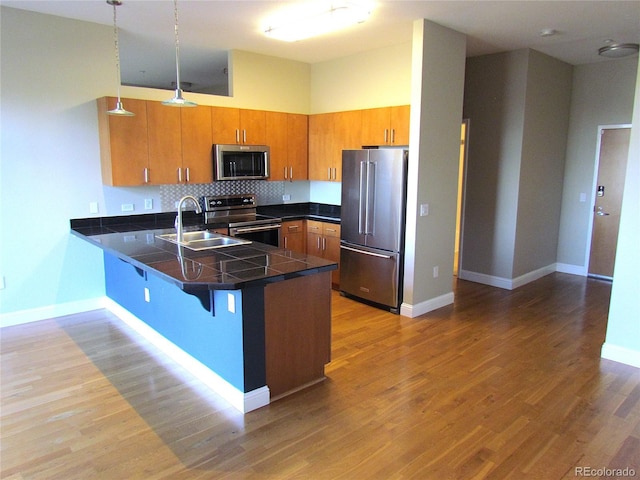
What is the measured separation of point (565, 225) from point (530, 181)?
4.30 feet

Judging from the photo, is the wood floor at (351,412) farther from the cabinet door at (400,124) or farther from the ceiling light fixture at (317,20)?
the ceiling light fixture at (317,20)

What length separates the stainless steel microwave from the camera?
5039 millimetres

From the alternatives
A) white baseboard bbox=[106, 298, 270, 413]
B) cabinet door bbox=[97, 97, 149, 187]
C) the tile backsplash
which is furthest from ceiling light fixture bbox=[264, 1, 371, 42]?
white baseboard bbox=[106, 298, 270, 413]

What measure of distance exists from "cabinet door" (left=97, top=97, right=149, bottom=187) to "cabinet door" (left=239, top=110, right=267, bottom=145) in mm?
1148

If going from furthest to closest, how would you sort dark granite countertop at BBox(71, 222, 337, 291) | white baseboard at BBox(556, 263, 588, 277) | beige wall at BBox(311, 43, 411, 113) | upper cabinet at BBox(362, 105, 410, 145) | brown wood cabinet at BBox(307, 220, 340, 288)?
white baseboard at BBox(556, 263, 588, 277) → brown wood cabinet at BBox(307, 220, 340, 288) → beige wall at BBox(311, 43, 411, 113) → upper cabinet at BBox(362, 105, 410, 145) → dark granite countertop at BBox(71, 222, 337, 291)

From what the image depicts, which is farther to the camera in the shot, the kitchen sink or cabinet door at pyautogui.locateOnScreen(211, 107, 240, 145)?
cabinet door at pyautogui.locateOnScreen(211, 107, 240, 145)

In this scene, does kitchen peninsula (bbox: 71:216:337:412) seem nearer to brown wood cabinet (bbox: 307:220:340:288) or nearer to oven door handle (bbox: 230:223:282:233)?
oven door handle (bbox: 230:223:282:233)

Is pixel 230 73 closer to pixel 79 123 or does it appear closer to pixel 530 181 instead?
pixel 79 123

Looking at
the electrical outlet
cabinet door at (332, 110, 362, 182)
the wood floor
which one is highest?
cabinet door at (332, 110, 362, 182)

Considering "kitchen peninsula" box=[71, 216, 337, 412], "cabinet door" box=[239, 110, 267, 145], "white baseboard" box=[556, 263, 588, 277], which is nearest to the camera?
"kitchen peninsula" box=[71, 216, 337, 412]

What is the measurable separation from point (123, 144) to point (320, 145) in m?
2.41

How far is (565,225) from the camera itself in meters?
6.44

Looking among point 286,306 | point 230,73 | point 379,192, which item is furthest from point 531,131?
point 286,306

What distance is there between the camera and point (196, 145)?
4891mm
